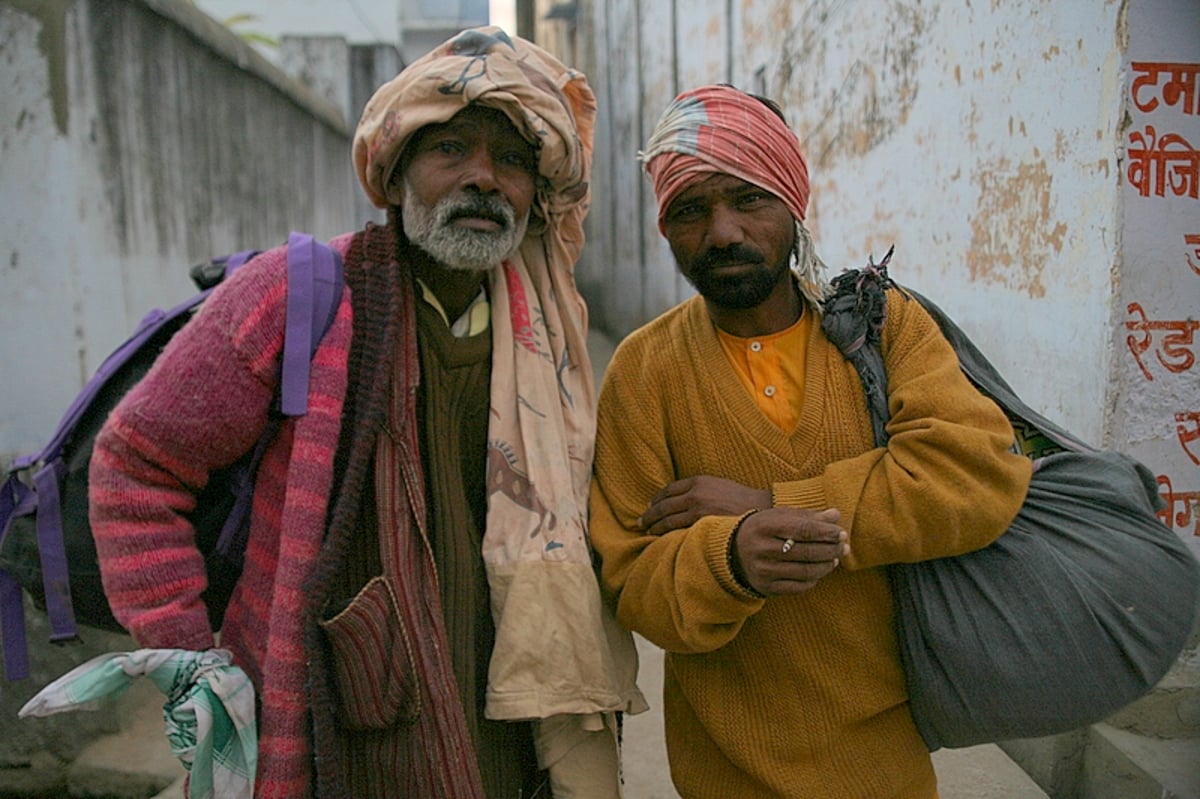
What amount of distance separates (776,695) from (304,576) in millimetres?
827

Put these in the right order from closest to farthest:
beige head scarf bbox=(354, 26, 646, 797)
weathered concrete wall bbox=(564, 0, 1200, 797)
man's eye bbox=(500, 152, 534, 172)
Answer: beige head scarf bbox=(354, 26, 646, 797) → man's eye bbox=(500, 152, 534, 172) → weathered concrete wall bbox=(564, 0, 1200, 797)

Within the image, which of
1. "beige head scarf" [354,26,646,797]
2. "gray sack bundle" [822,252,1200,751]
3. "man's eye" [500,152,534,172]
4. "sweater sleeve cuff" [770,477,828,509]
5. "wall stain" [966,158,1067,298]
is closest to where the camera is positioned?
A: "gray sack bundle" [822,252,1200,751]

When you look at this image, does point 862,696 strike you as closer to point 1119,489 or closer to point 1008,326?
point 1119,489

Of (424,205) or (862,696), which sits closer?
(862,696)

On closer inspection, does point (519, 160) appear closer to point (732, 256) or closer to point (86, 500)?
point (732, 256)

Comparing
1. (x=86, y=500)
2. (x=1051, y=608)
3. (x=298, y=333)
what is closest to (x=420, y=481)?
(x=298, y=333)

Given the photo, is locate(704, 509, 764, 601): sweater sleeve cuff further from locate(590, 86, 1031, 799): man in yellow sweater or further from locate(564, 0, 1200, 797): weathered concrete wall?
locate(564, 0, 1200, 797): weathered concrete wall

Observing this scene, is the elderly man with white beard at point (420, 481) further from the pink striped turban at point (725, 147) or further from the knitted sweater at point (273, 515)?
the pink striped turban at point (725, 147)

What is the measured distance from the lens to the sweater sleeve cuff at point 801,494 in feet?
4.81

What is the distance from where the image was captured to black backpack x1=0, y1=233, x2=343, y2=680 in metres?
1.58

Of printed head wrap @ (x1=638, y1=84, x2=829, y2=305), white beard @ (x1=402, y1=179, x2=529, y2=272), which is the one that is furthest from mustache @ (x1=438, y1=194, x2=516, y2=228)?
printed head wrap @ (x1=638, y1=84, x2=829, y2=305)

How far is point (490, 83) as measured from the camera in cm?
172

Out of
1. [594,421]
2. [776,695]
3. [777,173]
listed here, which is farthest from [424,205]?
[776,695]

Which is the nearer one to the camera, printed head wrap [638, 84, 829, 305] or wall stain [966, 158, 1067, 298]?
printed head wrap [638, 84, 829, 305]
